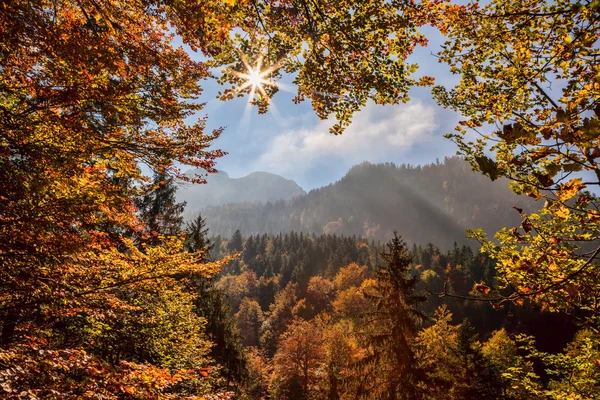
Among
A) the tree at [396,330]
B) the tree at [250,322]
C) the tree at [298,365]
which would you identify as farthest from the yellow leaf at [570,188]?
the tree at [250,322]

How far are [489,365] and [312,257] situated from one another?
253 ft

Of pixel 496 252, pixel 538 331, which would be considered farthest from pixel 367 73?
pixel 538 331

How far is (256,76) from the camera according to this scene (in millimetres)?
4922

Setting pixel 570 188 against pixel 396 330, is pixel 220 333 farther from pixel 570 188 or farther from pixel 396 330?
pixel 570 188

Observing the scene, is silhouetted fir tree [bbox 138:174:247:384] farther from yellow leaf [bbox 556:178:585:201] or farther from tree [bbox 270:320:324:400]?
yellow leaf [bbox 556:178:585:201]

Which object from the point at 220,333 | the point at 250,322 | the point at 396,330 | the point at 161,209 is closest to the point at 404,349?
the point at 396,330

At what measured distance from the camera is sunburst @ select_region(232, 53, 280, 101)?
4.72 meters

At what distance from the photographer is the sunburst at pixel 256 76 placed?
15.5ft

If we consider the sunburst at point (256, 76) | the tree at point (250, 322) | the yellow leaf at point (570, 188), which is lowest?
the tree at point (250, 322)

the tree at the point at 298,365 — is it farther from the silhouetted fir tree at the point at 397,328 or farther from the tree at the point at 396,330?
the silhouetted fir tree at the point at 397,328

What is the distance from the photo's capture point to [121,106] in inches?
234

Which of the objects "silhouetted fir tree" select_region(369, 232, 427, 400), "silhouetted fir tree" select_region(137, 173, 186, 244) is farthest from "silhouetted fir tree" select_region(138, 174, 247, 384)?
"silhouetted fir tree" select_region(369, 232, 427, 400)

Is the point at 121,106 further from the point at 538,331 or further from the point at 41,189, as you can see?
the point at 538,331

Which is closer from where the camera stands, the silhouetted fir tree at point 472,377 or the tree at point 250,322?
the silhouetted fir tree at point 472,377
